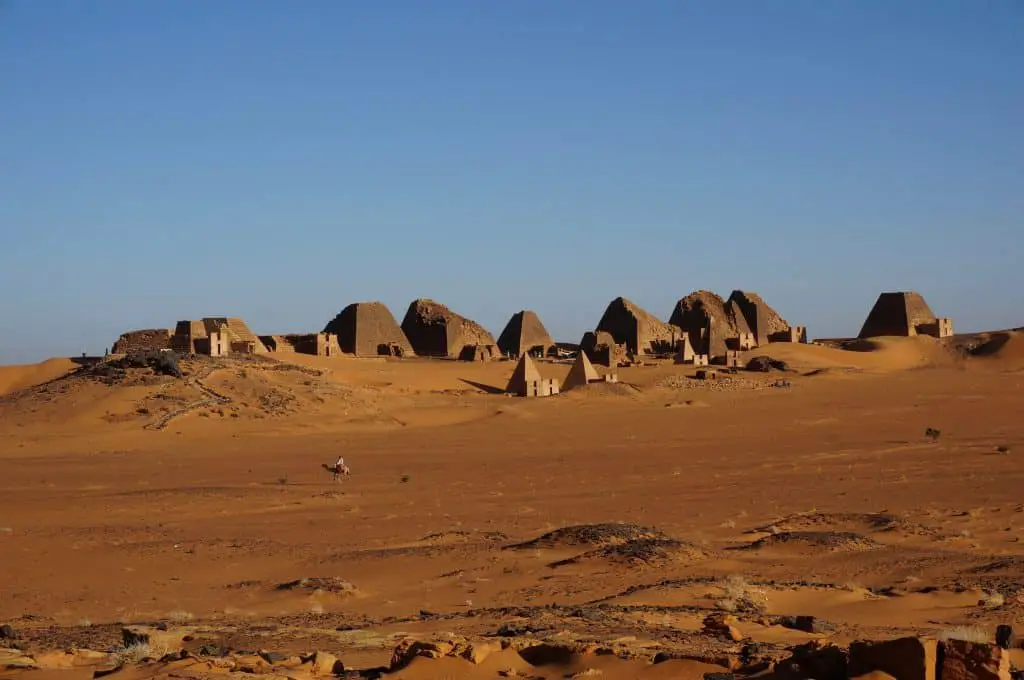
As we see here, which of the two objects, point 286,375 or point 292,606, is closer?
point 292,606

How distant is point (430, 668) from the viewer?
7.00 metres

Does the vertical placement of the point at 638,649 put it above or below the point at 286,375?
below

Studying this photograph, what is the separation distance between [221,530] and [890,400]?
28.7 m

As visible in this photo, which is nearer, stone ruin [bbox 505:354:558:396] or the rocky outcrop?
stone ruin [bbox 505:354:558:396]

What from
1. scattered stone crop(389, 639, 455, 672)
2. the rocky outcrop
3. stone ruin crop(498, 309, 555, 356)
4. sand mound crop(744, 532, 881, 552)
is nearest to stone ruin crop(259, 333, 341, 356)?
stone ruin crop(498, 309, 555, 356)

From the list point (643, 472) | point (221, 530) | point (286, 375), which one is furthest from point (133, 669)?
point (286, 375)

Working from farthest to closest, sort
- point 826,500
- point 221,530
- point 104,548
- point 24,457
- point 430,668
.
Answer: point 24,457, point 826,500, point 221,530, point 104,548, point 430,668

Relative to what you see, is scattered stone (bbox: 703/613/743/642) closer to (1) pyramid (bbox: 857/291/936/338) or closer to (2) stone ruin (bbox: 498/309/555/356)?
(2) stone ruin (bbox: 498/309/555/356)

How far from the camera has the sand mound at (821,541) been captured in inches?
550

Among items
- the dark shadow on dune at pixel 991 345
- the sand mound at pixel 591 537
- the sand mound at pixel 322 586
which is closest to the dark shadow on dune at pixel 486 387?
the dark shadow on dune at pixel 991 345

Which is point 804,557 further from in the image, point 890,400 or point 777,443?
point 890,400

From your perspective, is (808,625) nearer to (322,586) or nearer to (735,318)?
(322,586)

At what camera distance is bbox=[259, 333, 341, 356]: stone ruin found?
2029 inches

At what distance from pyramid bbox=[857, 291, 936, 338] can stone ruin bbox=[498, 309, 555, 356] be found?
18.5 meters
